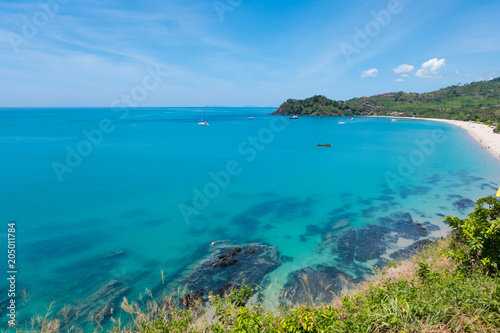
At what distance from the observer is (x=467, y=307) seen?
565 cm

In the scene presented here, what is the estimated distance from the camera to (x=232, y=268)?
1466 centimetres

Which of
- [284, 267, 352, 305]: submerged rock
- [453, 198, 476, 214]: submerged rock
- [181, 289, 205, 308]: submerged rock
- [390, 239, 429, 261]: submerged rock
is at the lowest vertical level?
[284, 267, 352, 305]: submerged rock

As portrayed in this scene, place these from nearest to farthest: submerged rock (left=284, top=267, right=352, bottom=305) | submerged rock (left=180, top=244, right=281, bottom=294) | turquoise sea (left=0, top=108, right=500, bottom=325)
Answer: submerged rock (left=284, top=267, right=352, bottom=305), submerged rock (left=180, top=244, right=281, bottom=294), turquoise sea (left=0, top=108, right=500, bottom=325)

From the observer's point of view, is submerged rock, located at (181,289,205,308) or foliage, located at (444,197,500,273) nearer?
foliage, located at (444,197,500,273)

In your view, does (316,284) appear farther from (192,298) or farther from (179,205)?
(179,205)

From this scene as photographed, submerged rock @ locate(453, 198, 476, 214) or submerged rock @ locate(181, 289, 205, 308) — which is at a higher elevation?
submerged rock @ locate(181, 289, 205, 308)

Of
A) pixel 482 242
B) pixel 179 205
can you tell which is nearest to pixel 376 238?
pixel 482 242

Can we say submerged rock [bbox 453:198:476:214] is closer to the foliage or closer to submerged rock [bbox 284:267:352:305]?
submerged rock [bbox 284:267:352:305]

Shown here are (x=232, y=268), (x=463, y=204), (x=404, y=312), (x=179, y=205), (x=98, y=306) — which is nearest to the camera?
(x=404, y=312)

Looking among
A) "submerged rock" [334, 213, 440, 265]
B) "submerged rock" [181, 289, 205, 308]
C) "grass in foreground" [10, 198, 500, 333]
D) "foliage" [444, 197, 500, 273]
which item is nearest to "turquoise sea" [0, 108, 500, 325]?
"submerged rock" [334, 213, 440, 265]

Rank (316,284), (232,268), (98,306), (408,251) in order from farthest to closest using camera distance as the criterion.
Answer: (408,251) → (232,268) → (316,284) → (98,306)

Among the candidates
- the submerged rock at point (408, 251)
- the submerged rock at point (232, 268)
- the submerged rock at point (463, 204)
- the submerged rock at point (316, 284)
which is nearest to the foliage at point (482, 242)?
the submerged rock at point (316, 284)

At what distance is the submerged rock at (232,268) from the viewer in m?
13.4

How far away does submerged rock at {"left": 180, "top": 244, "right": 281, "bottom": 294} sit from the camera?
13391 millimetres
